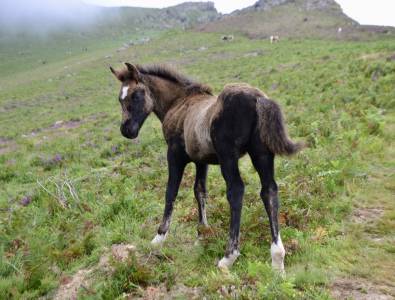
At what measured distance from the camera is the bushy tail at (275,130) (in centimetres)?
507

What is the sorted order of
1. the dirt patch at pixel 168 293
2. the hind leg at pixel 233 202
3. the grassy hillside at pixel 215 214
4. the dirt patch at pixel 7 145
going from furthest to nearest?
the dirt patch at pixel 7 145
the hind leg at pixel 233 202
the grassy hillside at pixel 215 214
the dirt patch at pixel 168 293

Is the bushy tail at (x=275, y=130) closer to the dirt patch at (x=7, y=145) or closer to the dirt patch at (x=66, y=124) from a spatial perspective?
the dirt patch at (x=7, y=145)

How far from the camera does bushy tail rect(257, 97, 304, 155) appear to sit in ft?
16.6

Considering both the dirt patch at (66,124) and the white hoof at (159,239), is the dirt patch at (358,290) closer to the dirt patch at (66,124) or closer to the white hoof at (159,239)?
the white hoof at (159,239)

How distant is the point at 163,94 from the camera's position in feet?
23.3

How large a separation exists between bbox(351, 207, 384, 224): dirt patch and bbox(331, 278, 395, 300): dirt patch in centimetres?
186

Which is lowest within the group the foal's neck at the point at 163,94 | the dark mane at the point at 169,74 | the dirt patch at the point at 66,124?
the dirt patch at the point at 66,124

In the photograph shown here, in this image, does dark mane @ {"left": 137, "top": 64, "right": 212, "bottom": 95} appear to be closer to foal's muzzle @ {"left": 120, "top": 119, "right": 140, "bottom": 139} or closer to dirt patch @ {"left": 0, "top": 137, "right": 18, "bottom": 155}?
foal's muzzle @ {"left": 120, "top": 119, "right": 140, "bottom": 139}

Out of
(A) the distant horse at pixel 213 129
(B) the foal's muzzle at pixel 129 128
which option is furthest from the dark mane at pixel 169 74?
(B) the foal's muzzle at pixel 129 128

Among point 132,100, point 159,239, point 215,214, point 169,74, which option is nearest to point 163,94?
point 169,74

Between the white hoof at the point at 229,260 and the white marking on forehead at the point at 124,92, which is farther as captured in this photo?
the white marking on forehead at the point at 124,92

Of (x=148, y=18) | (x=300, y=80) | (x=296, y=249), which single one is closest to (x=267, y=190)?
(x=296, y=249)

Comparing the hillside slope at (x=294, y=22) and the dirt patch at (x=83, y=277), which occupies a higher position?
the dirt patch at (x=83, y=277)

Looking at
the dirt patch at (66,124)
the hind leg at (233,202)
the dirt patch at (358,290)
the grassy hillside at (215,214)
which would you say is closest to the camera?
the dirt patch at (358,290)
